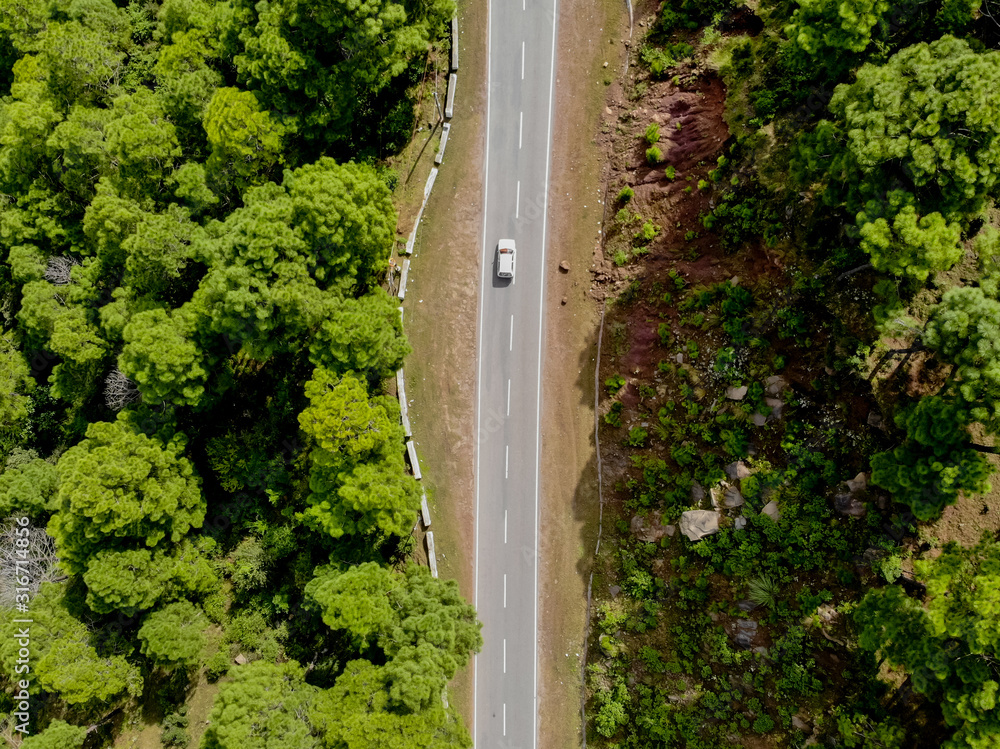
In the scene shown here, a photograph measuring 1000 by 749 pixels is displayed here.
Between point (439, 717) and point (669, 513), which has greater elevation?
point (669, 513)

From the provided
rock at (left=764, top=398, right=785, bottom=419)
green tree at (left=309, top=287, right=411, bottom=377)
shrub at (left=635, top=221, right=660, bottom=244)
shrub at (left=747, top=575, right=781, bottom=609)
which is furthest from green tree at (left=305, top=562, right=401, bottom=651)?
shrub at (left=635, top=221, right=660, bottom=244)

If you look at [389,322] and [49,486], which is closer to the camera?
[389,322]

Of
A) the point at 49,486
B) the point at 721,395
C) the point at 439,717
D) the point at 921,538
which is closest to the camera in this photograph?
the point at 921,538

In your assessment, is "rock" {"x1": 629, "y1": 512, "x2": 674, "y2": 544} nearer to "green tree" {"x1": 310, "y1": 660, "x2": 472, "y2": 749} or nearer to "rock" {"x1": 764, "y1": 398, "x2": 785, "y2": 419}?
"rock" {"x1": 764, "y1": 398, "x2": 785, "y2": 419}

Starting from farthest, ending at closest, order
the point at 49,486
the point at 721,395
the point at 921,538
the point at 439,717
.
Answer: the point at 49,486 < the point at 721,395 < the point at 439,717 < the point at 921,538

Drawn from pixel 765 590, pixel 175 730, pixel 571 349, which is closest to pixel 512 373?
pixel 571 349

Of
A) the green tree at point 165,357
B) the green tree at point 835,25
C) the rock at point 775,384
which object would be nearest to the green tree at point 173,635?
the green tree at point 165,357

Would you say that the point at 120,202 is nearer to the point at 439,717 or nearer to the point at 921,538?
the point at 439,717

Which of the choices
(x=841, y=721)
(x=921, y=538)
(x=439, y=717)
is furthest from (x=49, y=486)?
(x=921, y=538)
